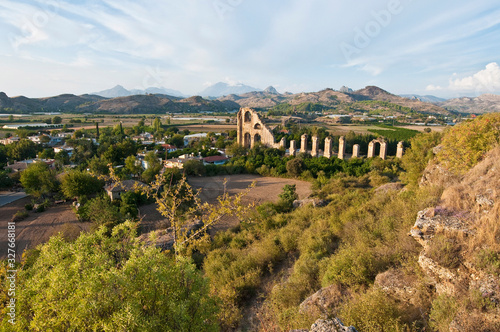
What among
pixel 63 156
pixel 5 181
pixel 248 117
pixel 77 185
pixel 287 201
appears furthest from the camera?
pixel 248 117

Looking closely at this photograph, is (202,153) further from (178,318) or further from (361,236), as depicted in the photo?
(178,318)

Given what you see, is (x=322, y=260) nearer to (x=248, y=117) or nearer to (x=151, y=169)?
(x=151, y=169)

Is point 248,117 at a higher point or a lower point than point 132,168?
higher

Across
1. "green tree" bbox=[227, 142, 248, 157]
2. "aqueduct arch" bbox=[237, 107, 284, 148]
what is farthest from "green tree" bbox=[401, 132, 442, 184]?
"green tree" bbox=[227, 142, 248, 157]

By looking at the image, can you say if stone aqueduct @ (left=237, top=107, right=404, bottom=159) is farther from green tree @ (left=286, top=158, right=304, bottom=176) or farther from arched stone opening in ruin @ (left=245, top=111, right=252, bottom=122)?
green tree @ (left=286, top=158, right=304, bottom=176)

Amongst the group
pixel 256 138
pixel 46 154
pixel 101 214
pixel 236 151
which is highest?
pixel 256 138

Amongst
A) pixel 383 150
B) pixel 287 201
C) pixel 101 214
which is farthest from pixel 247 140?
pixel 101 214

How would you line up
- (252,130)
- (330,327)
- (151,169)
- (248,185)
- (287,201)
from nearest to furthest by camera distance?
1. (330,327)
2. (287,201)
3. (151,169)
4. (248,185)
5. (252,130)
